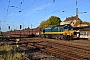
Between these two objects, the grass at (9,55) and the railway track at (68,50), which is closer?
the grass at (9,55)

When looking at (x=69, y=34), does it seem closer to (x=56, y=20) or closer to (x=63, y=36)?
(x=63, y=36)

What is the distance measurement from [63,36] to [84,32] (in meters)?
12.9

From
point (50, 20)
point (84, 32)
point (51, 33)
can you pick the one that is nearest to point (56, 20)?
point (50, 20)

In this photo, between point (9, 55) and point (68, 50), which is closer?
point (9, 55)

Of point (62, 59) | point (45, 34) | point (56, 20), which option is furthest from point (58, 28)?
point (56, 20)

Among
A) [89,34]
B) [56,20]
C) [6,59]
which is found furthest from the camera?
[56,20]

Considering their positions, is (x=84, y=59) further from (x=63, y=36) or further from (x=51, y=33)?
(x=51, y=33)

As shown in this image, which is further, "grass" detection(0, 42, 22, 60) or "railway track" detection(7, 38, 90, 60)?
"railway track" detection(7, 38, 90, 60)

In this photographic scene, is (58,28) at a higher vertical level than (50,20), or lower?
lower

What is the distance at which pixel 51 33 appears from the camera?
38781 mm

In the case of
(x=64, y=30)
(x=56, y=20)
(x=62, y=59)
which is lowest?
(x=62, y=59)

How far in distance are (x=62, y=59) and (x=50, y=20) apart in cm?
9657

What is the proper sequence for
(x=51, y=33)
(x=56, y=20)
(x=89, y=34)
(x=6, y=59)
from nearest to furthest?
(x=6, y=59), (x=51, y=33), (x=89, y=34), (x=56, y=20)

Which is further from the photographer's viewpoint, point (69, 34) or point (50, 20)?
point (50, 20)
